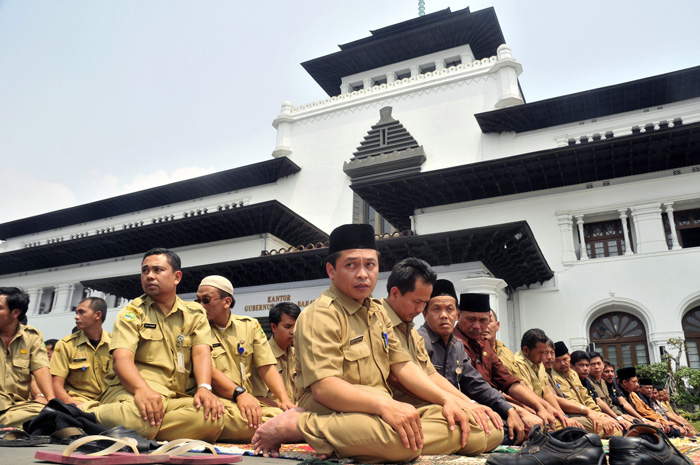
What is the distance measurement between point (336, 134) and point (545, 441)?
66.3ft

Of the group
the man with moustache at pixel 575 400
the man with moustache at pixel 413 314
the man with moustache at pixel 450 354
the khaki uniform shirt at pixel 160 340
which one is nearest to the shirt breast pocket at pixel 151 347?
the khaki uniform shirt at pixel 160 340

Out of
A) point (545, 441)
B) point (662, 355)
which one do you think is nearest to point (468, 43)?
point (662, 355)

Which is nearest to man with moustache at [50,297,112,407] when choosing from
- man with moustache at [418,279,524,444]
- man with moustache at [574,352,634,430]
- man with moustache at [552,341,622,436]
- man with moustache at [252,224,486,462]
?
man with moustache at [252,224,486,462]

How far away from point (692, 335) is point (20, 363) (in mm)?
14879

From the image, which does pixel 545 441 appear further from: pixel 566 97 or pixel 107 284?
pixel 107 284

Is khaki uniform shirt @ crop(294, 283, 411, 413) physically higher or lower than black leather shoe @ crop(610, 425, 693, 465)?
higher

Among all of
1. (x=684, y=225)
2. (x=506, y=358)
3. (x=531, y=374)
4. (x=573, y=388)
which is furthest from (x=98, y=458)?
(x=684, y=225)

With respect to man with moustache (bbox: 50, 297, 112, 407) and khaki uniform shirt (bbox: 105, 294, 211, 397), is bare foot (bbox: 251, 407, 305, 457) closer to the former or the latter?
khaki uniform shirt (bbox: 105, 294, 211, 397)

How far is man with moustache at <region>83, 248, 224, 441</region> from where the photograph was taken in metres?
3.50

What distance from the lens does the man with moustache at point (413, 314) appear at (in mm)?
3518

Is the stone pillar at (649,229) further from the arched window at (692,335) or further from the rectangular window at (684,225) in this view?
the arched window at (692,335)

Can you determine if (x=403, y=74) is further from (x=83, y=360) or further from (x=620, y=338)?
(x=83, y=360)

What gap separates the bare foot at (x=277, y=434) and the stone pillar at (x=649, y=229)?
13.5 m

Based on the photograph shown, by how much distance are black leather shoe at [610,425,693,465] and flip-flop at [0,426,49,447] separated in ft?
11.5
